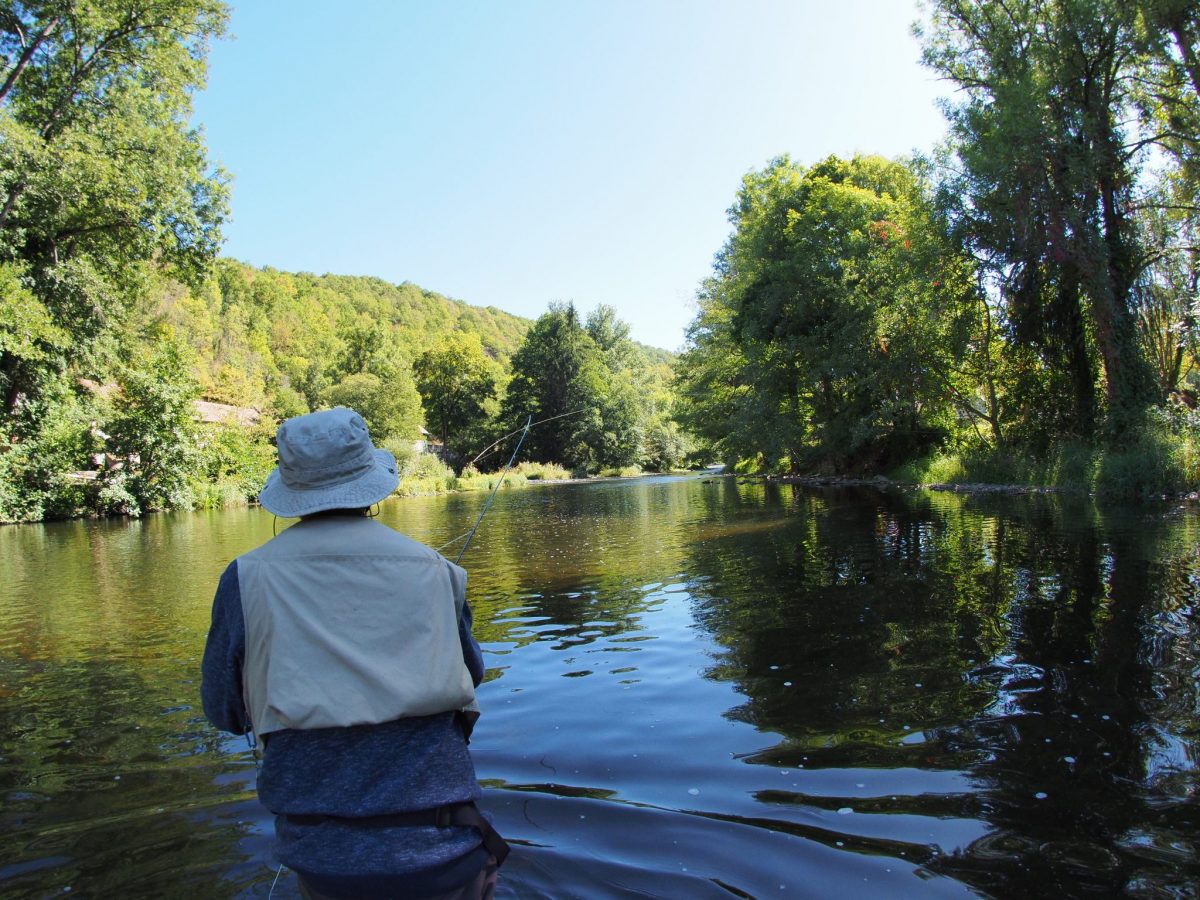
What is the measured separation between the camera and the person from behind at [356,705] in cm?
197

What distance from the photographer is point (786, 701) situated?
5.45 metres

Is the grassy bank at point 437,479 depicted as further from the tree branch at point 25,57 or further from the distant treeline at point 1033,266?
the tree branch at point 25,57

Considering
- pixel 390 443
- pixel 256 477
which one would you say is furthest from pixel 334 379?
pixel 256 477

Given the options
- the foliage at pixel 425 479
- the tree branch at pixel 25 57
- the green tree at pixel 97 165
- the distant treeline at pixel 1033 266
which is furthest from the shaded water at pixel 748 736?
the foliage at pixel 425 479

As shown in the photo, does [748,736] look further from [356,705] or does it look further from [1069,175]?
[1069,175]

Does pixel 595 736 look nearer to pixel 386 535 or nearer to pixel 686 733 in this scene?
pixel 686 733

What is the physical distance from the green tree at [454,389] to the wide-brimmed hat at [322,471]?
78.3m

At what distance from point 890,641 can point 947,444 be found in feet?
83.5

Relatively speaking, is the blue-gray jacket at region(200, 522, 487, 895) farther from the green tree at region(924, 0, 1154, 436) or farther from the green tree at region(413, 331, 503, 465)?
the green tree at region(413, 331, 503, 465)

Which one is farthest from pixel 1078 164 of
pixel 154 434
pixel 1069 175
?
pixel 154 434

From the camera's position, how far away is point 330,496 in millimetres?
2174

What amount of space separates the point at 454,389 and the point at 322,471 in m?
83.3

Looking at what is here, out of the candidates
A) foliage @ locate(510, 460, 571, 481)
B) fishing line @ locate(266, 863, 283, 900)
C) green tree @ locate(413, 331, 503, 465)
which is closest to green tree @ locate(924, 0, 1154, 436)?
fishing line @ locate(266, 863, 283, 900)

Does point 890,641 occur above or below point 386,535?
below
